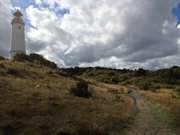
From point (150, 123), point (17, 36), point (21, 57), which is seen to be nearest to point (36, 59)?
point (17, 36)

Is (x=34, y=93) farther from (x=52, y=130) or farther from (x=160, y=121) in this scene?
(x=160, y=121)

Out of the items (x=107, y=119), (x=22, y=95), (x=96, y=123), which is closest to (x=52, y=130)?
(x=96, y=123)

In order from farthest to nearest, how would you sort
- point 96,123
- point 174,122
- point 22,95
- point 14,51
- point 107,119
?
point 14,51
point 22,95
point 174,122
point 107,119
point 96,123

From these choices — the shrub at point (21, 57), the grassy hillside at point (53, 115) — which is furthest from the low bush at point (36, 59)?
the grassy hillside at point (53, 115)

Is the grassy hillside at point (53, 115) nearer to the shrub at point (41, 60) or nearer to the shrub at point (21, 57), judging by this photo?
the shrub at point (21, 57)

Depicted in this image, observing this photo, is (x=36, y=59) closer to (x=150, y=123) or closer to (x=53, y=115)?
→ (x=53, y=115)

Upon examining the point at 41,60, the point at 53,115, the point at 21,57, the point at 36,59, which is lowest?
the point at 53,115

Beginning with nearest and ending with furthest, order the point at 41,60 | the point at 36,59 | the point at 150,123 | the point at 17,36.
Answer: the point at 150,123
the point at 17,36
the point at 36,59
the point at 41,60

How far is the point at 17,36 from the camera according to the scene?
6347cm

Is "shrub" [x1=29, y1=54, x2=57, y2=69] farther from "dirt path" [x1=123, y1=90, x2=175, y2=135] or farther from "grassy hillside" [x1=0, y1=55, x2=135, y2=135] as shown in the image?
"dirt path" [x1=123, y1=90, x2=175, y2=135]

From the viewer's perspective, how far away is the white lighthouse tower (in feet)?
206

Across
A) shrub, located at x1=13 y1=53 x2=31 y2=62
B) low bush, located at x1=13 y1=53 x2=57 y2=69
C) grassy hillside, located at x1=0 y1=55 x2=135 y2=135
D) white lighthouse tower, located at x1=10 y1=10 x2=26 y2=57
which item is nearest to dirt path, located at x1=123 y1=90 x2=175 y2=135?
grassy hillside, located at x1=0 y1=55 x2=135 y2=135

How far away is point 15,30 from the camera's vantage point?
64125 mm

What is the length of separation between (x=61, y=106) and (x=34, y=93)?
4360mm
